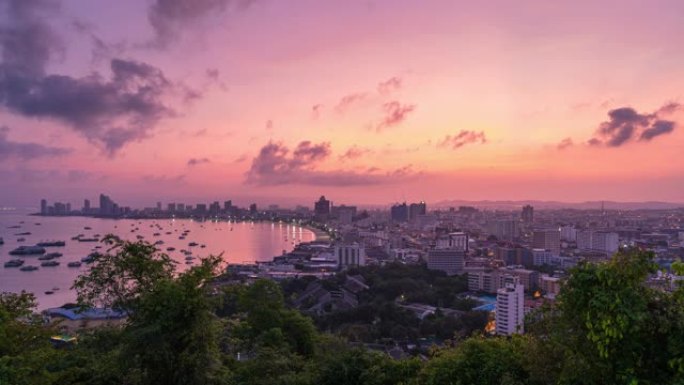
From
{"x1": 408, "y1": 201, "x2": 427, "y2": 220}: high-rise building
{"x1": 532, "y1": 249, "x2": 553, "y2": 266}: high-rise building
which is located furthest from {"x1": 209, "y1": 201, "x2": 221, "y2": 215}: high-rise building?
{"x1": 532, "y1": 249, "x2": 553, "y2": 266}: high-rise building

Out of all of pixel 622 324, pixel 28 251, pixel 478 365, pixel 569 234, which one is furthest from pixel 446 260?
pixel 622 324

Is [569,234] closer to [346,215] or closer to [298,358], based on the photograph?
[346,215]

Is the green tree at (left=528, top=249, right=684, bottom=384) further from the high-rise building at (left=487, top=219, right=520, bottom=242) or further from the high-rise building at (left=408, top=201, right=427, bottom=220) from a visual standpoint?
the high-rise building at (left=408, top=201, right=427, bottom=220)

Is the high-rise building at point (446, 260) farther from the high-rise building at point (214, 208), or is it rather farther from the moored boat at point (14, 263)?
the high-rise building at point (214, 208)

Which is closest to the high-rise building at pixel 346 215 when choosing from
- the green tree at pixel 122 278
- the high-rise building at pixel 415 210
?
the high-rise building at pixel 415 210

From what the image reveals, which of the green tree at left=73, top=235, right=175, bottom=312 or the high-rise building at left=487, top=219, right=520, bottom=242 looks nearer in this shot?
the green tree at left=73, top=235, right=175, bottom=312

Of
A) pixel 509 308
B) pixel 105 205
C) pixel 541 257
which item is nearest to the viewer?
pixel 509 308

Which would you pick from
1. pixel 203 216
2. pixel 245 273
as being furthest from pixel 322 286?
pixel 203 216
